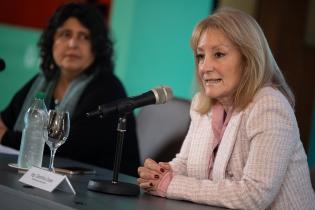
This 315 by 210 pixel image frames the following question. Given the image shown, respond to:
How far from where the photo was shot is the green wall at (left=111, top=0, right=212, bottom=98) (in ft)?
16.0

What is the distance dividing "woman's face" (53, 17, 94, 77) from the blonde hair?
1.44 meters

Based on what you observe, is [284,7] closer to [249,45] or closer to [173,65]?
[173,65]

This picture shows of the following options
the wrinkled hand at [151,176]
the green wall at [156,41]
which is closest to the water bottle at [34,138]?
the wrinkled hand at [151,176]

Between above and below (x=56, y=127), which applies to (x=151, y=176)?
below

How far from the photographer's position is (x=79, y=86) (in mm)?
3508

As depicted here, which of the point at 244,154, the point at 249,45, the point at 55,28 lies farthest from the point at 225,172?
the point at 55,28

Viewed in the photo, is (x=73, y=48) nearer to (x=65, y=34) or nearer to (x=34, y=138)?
(x=65, y=34)

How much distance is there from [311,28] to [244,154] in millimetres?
2646

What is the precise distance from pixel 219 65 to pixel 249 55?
102mm

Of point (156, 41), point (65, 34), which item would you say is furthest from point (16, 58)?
point (65, 34)

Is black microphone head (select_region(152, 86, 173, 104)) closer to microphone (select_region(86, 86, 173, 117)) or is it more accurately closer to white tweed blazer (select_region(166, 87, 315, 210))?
microphone (select_region(86, 86, 173, 117))

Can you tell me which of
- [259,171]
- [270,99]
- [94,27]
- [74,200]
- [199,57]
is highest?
[94,27]

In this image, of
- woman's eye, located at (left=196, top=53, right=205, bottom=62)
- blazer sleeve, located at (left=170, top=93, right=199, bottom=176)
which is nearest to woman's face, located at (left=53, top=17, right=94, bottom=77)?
blazer sleeve, located at (left=170, top=93, right=199, bottom=176)

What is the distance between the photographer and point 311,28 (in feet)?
15.1
